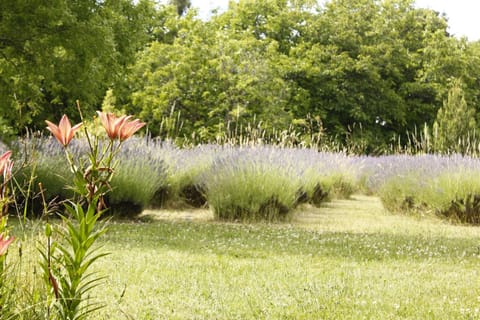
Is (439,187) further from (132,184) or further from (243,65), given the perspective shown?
(243,65)

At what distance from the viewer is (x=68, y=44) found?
13094mm

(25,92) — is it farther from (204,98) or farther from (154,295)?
(154,295)

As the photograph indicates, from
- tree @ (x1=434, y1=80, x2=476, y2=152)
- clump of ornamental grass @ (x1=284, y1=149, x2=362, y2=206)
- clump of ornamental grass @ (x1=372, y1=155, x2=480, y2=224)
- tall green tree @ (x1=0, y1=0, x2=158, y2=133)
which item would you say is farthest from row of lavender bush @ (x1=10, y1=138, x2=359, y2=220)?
tree @ (x1=434, y1=80, x2=476, y2=152)

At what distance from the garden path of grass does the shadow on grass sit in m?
0.01

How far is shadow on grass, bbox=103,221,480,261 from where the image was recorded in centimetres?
668

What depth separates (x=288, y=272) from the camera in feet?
18.0

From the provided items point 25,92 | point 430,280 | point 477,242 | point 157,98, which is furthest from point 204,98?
point 430,280

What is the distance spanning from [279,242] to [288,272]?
190 cm

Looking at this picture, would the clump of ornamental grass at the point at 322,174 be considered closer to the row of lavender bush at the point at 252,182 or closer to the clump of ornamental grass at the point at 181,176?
the row of lavender bush at the point at 252,182

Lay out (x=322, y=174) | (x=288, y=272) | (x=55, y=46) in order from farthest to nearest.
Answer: (x=322, y=174) < (x=55, y=46) < (x=288, y=272)

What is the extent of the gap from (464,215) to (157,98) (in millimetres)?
11982

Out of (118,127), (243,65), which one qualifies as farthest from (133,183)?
(243,65)

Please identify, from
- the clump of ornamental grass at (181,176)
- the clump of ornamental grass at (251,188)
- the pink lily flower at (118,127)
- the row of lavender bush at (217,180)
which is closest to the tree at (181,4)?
the clump of ornamental grass at (181,176)

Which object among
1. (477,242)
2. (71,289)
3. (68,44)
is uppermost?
(68,44)
